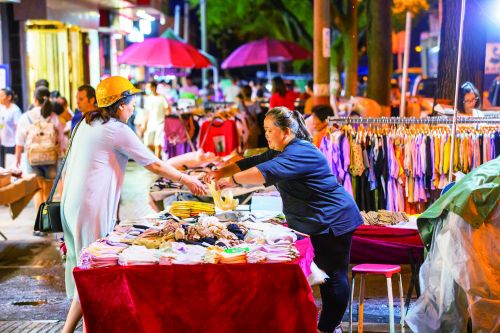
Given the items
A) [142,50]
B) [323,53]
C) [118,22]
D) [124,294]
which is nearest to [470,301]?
[124,294]

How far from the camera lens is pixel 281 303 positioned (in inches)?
209

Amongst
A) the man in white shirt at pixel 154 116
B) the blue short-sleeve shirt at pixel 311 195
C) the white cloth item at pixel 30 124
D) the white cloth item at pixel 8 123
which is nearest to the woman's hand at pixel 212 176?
the blue short-sleeve shirt at pixel 311 195

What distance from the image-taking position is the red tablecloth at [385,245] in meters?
6.92

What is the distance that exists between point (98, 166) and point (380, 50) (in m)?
13.0

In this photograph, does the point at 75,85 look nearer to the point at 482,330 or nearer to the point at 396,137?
the point at 396,137

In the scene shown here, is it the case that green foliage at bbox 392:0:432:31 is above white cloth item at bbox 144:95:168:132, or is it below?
above

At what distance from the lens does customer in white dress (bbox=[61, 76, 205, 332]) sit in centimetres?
613

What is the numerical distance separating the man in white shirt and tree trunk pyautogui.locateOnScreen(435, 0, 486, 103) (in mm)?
7434

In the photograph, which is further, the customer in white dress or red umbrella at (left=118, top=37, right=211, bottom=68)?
red umbrella at (left=118, top=37, right=211, bottom=68)

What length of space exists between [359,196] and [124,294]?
14.5 feet

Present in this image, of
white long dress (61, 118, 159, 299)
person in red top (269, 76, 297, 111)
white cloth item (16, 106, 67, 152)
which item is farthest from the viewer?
person in red top (269, 76, 297, 111)

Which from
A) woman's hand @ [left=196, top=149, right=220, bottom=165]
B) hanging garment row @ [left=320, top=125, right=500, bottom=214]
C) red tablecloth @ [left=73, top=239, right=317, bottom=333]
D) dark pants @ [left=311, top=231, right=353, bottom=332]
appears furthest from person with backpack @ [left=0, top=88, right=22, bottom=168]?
red tablecloth @ [left=73, top=239, right=317, bottom=333]

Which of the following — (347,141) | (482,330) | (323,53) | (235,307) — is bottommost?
(482,330)

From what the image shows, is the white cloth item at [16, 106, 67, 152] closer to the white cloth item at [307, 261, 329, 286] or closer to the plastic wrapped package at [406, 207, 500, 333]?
the white cloth item at [307, 261, 329, 286]
